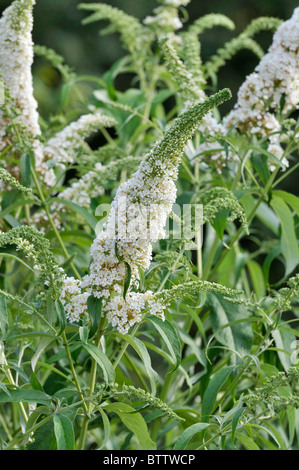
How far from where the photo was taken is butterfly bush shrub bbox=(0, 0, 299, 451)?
0.81 metres

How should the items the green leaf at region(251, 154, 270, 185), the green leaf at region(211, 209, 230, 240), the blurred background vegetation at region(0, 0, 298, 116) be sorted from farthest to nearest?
the blurred background vegetation at region(0, 0, 298, 116) < the green leaf at region(251, 154, 270, 185) < the green leaf at region(211, 209, 230, 240)

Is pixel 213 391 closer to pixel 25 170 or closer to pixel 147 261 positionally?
pixel 147 261

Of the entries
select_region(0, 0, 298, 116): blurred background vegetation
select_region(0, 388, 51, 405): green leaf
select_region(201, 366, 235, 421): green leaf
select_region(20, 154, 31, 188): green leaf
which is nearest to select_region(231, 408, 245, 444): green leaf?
select_region(201, 366, 235, 421): green leaf

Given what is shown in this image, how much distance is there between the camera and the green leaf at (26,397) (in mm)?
810

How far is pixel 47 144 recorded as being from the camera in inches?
52.5

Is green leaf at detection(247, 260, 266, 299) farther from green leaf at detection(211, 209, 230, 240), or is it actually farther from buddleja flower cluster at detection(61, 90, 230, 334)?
buddleja flower cluster at detection(61, 90, 230, 334)

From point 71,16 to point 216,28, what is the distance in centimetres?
105

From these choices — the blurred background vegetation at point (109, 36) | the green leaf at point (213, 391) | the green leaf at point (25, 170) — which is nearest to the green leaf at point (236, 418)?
the green leaf at point (213, 391)

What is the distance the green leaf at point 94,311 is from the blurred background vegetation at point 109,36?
359cm

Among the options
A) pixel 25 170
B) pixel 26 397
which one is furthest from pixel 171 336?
pixel 25 170

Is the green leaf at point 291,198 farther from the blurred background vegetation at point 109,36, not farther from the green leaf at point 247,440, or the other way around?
the blurred background vegetation at point 109,36
